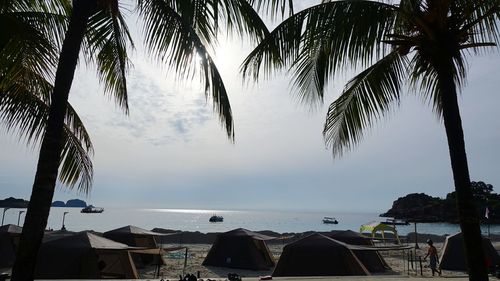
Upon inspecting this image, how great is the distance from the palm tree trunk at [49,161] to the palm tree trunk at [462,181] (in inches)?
193

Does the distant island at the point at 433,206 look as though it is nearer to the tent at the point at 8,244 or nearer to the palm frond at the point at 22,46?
the tent at the point at 8,244

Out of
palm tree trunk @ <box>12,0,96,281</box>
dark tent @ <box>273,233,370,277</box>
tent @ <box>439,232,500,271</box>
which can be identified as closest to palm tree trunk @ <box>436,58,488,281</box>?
palm tree trunk @ <box>12,0,96,281</box>

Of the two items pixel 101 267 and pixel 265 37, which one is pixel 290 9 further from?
pixel 101 267

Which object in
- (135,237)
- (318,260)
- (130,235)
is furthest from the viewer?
(135,237)

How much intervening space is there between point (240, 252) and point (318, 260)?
6636 millimetres

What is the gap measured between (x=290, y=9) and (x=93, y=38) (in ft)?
11.2

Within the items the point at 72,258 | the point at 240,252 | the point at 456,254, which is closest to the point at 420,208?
the point at 456,254

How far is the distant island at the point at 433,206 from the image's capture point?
10444 cm

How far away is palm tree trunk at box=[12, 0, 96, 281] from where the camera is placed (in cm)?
472

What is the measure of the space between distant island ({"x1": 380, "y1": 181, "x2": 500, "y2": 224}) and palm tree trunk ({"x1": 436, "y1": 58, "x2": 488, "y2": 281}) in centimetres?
10510

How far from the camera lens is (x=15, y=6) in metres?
6.88

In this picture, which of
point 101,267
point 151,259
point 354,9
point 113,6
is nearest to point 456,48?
point 354,9

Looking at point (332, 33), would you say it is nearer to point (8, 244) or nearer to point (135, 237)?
point (135, 237)

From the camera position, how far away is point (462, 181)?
5.48 meters
